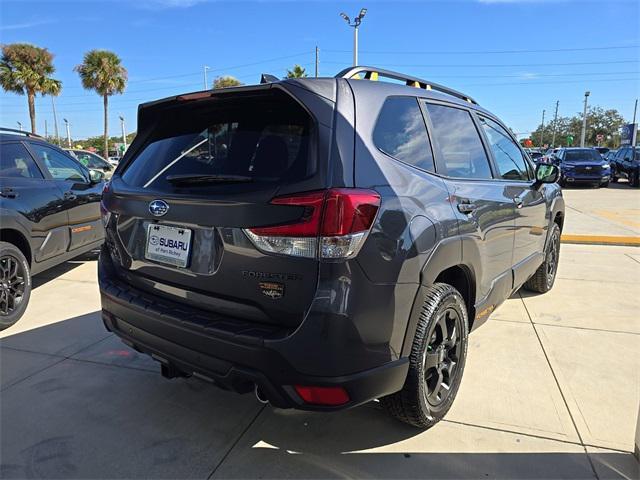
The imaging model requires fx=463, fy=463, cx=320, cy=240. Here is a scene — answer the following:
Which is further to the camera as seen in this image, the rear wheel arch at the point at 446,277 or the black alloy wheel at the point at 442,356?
the black alloy wheel at the point at 442,356

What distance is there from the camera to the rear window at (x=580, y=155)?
2127cm

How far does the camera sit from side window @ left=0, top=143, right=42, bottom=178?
4.61 m

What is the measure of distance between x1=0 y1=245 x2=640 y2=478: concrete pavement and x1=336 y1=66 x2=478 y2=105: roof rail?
1.95 meters

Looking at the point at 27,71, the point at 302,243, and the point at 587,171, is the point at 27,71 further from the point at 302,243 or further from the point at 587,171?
the point at 302,243

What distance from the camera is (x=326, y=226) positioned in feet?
6.17

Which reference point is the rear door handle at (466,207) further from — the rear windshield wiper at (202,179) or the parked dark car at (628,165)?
the parked dark car at (628,165)

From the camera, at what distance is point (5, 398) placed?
2984 mm

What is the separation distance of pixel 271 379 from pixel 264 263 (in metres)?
0.50

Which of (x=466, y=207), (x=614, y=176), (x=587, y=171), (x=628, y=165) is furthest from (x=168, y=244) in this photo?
(x=614, y=176)

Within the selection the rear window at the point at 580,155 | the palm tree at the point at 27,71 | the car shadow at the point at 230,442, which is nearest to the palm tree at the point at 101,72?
the palm tree at the point at 27,71

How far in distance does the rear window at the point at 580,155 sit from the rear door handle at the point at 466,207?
70.9 ft

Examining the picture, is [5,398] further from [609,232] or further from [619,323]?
[609,232]

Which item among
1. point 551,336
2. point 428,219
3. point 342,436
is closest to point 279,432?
point 342,436

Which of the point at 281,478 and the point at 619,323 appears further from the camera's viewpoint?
the point at 619,323
